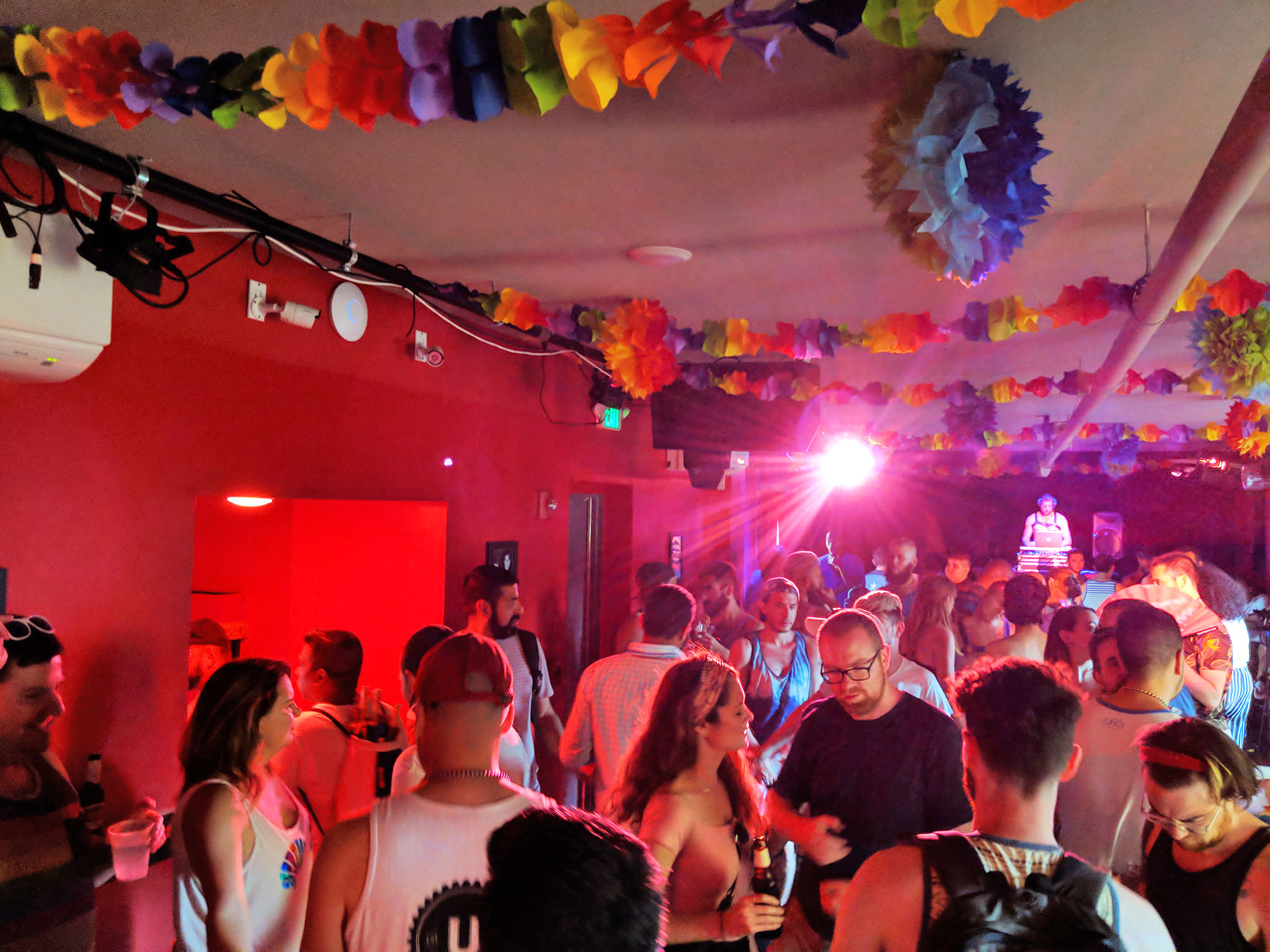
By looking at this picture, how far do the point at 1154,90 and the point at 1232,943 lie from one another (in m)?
2.11

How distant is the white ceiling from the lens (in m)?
1.91

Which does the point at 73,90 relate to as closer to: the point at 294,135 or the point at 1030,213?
the point at 294,135

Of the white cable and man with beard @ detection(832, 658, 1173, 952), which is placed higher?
the white cable

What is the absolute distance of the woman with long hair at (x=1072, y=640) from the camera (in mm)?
4008

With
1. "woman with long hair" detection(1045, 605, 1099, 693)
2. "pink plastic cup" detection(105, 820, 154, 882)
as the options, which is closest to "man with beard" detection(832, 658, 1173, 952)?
"pink plastic cup" detection(105, 820, 154, 882)

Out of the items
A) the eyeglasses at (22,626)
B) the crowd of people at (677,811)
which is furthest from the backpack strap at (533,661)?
the eyeglasses at (22,626)

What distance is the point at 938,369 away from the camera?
6789mm

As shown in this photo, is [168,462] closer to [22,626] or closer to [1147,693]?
[22,626]

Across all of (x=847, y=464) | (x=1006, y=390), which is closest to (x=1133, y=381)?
(x=1006, y=390)

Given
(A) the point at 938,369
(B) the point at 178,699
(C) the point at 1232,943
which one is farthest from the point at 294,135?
(A) the point at 938,369

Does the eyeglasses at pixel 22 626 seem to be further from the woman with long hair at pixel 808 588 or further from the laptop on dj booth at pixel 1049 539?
the laptop on dj booth at pixel 1049 539

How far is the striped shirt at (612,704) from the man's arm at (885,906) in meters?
1.67

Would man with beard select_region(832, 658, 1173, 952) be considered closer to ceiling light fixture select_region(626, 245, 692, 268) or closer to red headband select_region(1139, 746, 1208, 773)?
red headband select_region(1139, 746, 1208, 773)

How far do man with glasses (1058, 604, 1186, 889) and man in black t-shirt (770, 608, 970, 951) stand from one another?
423 millimetres
